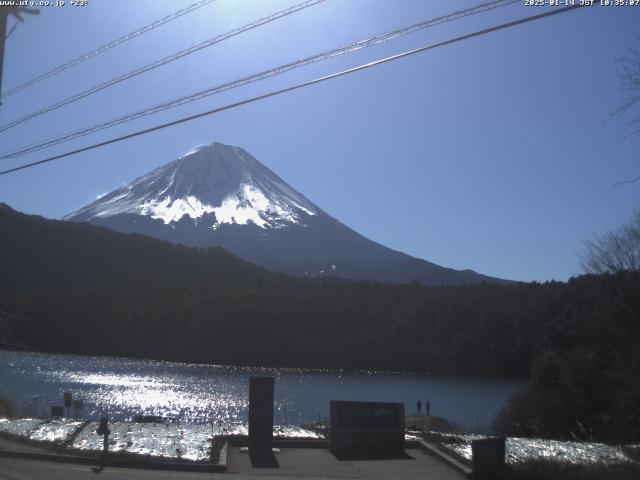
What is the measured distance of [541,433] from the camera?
3025cm

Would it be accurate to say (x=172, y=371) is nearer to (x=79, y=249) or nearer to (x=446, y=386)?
(x=446, y=386)

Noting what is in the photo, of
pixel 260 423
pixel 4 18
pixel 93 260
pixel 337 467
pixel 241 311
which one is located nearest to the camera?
pixel 4 18

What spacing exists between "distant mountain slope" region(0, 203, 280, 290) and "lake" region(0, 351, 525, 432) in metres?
27.2

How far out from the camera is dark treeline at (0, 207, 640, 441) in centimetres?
8875

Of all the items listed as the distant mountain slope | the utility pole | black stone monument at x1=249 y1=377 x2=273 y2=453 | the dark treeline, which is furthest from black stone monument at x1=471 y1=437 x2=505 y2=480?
the distant mountain slope

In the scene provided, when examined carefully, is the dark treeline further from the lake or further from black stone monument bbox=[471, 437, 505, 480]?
black stone monument bbox=[471, 437, 505, 480]

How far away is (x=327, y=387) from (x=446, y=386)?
11.6 metres

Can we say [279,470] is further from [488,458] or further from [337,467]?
[488,458]

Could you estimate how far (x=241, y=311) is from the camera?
105938 millimetres

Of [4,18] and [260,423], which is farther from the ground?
[4,18]

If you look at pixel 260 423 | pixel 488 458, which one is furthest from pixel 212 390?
pixel 488 458

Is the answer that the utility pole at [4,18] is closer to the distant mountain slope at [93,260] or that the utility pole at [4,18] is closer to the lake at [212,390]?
the lake at [212,390]

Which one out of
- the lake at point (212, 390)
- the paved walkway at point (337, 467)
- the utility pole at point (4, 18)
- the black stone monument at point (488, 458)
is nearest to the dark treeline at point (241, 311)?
the lake at point (212, 390)

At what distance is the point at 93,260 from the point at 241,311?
33.8 m
